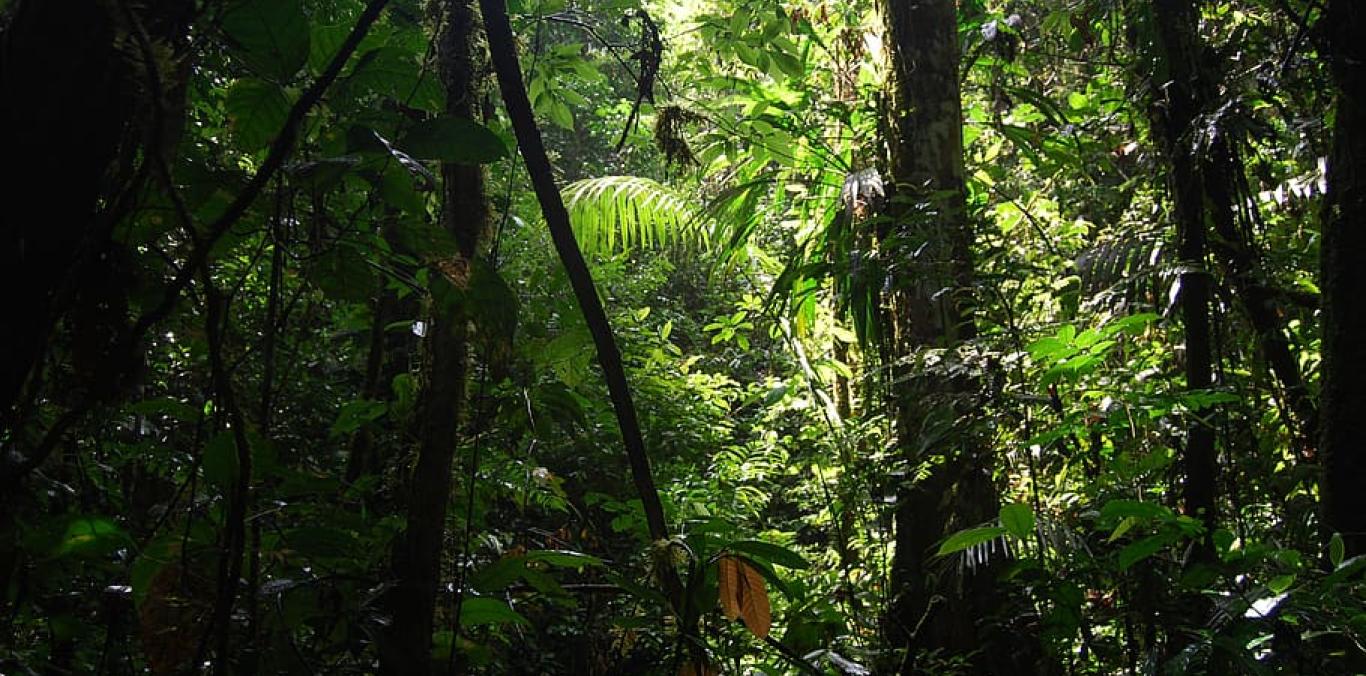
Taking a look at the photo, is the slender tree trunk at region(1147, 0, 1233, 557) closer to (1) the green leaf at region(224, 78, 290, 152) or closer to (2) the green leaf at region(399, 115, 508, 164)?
(2) the green leaf at region(399, 115, 508, 164)

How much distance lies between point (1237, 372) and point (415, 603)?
2679 mm

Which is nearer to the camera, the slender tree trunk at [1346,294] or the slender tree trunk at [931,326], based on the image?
the slender tree trunk at [1346,294]

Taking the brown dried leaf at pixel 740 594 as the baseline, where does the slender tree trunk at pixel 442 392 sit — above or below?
above

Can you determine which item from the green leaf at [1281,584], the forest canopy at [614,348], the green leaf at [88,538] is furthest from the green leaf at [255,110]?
the green leaf at [1281,584]

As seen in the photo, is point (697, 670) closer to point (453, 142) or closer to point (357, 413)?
point (453, 142)

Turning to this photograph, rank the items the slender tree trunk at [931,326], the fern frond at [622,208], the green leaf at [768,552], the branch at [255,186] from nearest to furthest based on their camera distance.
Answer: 1. the branch at [255,186]
2. the green leaf at [768,552]
3. the slender tree trunk at [931,326]
4. the fern frond at [622,208]

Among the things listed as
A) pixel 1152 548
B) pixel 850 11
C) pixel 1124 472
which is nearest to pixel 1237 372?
pixel 1124 472

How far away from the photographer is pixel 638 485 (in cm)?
105

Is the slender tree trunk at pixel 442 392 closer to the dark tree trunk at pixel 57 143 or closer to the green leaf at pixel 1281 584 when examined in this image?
the dark tree trunk at pixel 57 143

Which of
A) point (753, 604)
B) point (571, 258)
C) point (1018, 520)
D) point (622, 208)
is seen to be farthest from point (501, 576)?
point (622, 208)

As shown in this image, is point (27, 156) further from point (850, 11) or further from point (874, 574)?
point (850, 11)

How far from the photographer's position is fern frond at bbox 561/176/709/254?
4250mm

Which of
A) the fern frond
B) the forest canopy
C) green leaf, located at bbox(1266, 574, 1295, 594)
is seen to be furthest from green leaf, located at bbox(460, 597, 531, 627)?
the fern frond

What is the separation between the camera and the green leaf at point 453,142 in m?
1.04
